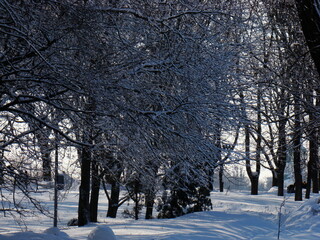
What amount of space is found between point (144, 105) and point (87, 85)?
167 cm

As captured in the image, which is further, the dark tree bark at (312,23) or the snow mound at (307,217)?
the snow mound at (307,217)

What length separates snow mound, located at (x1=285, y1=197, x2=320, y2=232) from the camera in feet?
45.6

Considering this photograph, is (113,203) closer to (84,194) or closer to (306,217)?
(84,194)

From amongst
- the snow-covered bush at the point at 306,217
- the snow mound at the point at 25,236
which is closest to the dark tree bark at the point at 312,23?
the snow mound at the point at 25,236

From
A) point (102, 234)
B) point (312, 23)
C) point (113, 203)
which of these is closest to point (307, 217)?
point (102, 234)

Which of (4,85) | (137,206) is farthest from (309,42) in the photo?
(137,206)

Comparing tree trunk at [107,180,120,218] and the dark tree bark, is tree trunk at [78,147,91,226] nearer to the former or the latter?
tree trunk at [107,180,120,218]

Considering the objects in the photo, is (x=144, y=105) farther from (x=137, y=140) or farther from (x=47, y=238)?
(x=47, y=238)

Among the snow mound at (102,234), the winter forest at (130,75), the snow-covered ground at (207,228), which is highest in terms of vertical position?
the winter forest at (130,75)

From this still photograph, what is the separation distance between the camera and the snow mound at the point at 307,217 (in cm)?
1390

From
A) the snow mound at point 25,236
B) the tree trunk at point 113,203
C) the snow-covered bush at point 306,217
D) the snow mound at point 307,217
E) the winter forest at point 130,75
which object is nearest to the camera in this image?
the winter forest at point 130,75

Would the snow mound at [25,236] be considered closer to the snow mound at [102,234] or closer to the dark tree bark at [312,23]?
the snow mound at [102,234]

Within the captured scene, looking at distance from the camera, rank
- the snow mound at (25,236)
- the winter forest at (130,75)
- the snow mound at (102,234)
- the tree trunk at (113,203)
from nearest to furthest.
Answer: the winter forest at (130,75) < the snow mound at (25,236) < the snow mound at (102,234) < the tree trunk at (113,203)

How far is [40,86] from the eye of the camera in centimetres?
643
